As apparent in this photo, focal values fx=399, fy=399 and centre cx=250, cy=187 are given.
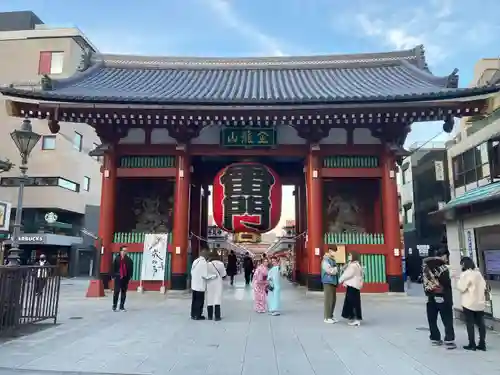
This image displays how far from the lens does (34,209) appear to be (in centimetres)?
3319

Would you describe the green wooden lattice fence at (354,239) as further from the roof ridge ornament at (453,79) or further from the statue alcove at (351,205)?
the roof ridge ornament at (453,79)

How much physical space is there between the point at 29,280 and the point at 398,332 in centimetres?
756

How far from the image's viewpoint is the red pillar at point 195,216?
59.7 ft

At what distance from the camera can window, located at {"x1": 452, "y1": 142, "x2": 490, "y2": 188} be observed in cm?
1641

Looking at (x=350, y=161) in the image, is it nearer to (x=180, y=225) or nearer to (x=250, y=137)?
(x=250, y=137)

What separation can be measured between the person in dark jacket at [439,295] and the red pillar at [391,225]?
7.42m

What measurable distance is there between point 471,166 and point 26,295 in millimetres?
17361

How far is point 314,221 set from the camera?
14734 mm

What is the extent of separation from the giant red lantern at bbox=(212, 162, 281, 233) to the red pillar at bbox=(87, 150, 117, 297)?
403 centimetres

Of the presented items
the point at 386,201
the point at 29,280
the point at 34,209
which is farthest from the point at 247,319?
the point at 34,209

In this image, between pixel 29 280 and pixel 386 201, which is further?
pixel 386 201

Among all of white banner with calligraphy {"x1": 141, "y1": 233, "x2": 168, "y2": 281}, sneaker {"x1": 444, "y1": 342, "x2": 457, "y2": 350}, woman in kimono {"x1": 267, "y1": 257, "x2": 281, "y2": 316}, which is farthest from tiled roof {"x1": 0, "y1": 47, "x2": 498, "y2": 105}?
sneaker {"x1": 444, "y1": 342, "x2": 457, "y2": 350}

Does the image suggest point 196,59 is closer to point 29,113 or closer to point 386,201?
point 29,113

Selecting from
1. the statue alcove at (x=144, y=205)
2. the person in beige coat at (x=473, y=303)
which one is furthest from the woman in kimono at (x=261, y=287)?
the statue alcove at (x=144, y=205)
